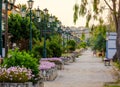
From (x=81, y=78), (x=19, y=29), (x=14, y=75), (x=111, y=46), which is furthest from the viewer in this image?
(x=111, y=46)

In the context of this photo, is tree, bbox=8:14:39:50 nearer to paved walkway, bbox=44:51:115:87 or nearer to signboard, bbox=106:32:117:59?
signboard, bbox=106:32:117:59

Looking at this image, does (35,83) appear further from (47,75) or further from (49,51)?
(49,51)

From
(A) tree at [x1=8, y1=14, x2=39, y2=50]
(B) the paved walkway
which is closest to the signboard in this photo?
(A) tree at [x1=8, y1=14, x2=39, y2=50]

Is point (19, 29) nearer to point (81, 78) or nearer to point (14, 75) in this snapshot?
point (81, 78)

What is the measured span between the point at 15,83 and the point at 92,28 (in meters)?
17.8

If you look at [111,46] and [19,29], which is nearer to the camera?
[19,29]

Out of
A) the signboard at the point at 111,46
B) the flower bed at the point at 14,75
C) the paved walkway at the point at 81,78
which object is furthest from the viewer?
the signboard at the point at 111,46

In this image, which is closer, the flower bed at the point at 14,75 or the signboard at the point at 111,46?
the flower bed at the point at 14,75

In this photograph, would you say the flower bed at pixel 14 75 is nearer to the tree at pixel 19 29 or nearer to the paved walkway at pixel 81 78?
the paved walkway at pixel 81 78

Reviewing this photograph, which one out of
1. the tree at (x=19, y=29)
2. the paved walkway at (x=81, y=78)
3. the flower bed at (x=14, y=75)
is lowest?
the paved walkway at (x=81, y=78)

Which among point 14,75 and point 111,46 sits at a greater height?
point 14,75

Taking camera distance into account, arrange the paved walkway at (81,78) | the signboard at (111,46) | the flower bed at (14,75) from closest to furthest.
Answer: the flower bed at (14,75), the paved walkway at (81,78), the signboard at (111,46)

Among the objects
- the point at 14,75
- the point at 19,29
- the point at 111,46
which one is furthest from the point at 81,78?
the point at 111,46

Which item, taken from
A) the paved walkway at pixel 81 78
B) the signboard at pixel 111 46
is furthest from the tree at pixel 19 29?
the paved walkway at pixel 81 78
